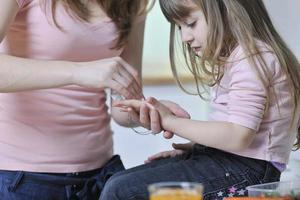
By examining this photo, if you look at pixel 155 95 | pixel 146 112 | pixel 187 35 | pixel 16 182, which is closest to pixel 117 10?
pixel 187 35

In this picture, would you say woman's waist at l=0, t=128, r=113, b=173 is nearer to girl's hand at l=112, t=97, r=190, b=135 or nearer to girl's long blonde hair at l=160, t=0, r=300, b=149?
girl's hand at l=112, t=97, r=190, b=135

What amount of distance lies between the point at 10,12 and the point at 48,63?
13 centimetres

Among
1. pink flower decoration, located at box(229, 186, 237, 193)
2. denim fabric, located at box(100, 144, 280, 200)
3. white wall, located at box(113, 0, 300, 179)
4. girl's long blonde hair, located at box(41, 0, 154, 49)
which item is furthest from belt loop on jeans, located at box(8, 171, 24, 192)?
white wall, located at box(113, 0, 300, 179)

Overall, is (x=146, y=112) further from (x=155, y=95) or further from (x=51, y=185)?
Result: (x=155, y=95)

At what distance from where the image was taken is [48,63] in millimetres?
1074

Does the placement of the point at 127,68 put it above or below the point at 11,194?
above

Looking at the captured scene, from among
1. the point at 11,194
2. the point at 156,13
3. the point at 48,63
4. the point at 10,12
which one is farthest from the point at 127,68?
the point at 156,13

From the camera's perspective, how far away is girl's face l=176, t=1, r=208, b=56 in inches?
44.1

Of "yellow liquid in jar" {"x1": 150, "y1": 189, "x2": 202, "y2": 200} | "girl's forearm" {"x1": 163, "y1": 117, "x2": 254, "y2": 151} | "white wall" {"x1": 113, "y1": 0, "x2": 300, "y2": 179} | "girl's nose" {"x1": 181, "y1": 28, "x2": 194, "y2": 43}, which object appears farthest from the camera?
"white wall" {"x1": 113, "y1": 0, "x2": 300, "y2": 179}

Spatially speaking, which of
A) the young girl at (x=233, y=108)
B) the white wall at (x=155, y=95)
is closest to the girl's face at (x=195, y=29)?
the young girl at (x=233, y=108)

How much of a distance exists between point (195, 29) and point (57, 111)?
1.13 feet

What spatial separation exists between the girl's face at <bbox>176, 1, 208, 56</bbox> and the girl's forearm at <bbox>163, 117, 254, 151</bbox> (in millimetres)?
168

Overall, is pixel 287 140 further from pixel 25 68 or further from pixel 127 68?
pixel 25 68

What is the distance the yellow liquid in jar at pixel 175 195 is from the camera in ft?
2.41
